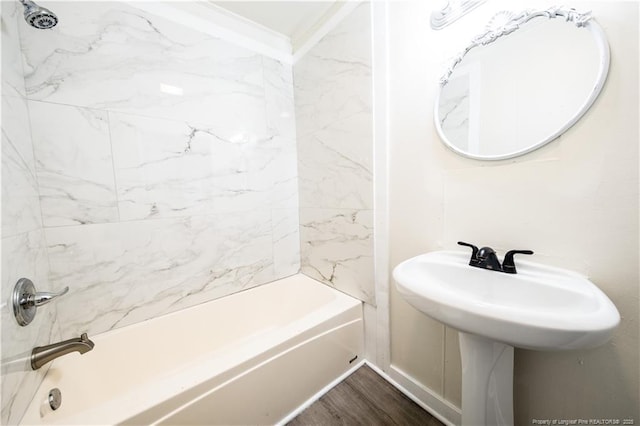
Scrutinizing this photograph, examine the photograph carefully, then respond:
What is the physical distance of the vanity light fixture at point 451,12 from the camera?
880mm

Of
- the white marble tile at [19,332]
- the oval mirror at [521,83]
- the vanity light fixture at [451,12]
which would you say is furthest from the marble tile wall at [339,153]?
the white marble tile at [19,332]

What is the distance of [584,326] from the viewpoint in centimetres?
48

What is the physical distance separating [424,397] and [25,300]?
174cm

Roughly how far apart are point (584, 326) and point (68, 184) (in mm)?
1927

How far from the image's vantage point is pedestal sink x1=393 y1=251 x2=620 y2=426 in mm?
502

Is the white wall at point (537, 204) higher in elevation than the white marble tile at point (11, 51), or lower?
lower

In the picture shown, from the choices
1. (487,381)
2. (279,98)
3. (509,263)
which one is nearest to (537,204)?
(509,263)

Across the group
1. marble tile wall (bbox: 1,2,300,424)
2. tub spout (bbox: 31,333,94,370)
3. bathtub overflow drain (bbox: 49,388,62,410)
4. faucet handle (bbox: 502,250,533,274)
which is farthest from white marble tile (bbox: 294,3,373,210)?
bathtub overflow drain (bbox: 49,388,62,410)

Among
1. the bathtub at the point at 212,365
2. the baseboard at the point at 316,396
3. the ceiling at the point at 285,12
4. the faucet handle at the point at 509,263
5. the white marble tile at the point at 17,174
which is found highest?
the ceiling at the point at 285,12

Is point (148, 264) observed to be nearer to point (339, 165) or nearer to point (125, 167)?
point (125, 167)

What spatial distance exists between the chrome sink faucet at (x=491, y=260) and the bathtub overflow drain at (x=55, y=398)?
5.55ft

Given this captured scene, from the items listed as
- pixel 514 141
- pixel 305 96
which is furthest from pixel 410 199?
pixel 305 96

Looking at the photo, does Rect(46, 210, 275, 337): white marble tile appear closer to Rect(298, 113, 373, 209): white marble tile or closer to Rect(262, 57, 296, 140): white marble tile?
Rect(298, 113, 373, 209): white marble tile

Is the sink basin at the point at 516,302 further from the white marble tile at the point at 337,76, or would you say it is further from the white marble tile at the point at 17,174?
the white marble tile at the point at 17,174
